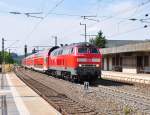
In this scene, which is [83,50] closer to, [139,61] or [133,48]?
[133,48]

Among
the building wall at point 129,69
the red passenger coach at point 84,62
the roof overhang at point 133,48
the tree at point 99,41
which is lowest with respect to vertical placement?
the building wall at point 129,69

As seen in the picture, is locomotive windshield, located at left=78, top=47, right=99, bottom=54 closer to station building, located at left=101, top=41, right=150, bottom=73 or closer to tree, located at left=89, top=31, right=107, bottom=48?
station building, located at left=101, top=41, right=150, bottom=73

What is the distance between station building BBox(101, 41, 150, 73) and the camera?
50500 mm

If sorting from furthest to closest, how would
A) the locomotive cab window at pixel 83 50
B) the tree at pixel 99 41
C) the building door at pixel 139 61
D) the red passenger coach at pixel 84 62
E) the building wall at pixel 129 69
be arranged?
the tree at pixel 99 41
the building wall at pixel 129 69
the building door at pixel 139 61
the locomotive cab window at pixel 83 50
the red passenger coach at pixel 84 62

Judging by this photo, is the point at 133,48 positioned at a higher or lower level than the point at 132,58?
higher

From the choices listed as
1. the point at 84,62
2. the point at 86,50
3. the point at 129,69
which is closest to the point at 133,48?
the point at 129,69

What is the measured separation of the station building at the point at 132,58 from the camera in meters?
50.5

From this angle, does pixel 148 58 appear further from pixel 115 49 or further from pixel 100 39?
pixel 100 39

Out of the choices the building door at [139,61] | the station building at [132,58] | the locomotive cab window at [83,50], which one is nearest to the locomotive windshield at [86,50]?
the locomotive cab window at [83,50]

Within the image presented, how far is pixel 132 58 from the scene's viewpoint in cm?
5897

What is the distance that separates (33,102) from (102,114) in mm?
5383

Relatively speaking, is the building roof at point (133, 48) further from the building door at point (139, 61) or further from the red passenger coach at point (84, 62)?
the red passenger coach at point (84, 62)

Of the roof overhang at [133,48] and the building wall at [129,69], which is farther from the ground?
the roof overhang at [133,48]

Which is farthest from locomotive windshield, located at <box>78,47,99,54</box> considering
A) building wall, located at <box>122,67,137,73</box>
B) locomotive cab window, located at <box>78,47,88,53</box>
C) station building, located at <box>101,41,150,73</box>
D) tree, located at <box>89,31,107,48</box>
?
tree, located at <box>89,31,107,48</box>
